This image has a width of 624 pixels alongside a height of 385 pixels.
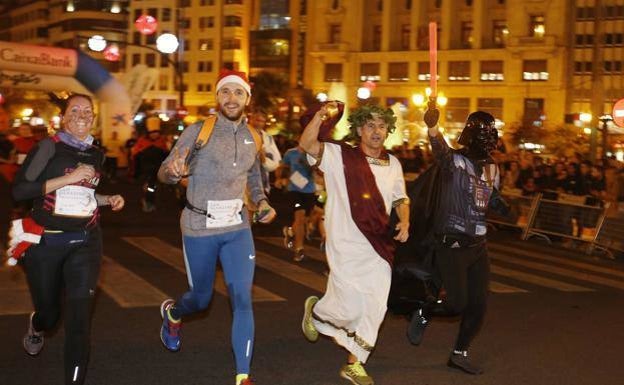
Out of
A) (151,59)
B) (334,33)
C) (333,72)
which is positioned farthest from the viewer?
(151,59)

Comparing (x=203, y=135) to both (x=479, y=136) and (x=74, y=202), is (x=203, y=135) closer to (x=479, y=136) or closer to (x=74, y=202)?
(x=74, y=202)

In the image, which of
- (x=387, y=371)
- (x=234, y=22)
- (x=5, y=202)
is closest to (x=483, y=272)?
(x=387, y=371)

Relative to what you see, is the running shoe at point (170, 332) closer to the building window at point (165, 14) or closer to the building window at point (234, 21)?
the building window at point (234, 21)

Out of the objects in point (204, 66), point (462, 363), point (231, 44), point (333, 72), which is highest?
point (231, 44)

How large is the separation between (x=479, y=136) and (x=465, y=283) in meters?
1.04

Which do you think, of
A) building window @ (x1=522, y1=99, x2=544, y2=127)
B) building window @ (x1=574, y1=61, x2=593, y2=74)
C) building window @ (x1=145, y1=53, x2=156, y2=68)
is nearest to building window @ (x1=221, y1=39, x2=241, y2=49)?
building window @ (x1=145, y1=53, x2=156, y2=68)

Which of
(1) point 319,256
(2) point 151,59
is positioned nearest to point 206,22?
(2) point 151,59

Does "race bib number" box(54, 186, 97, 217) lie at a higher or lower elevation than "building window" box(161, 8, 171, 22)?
lower

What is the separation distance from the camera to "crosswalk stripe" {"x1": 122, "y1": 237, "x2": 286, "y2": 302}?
8.87 m

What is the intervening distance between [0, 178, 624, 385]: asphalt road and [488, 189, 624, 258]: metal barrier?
407cm

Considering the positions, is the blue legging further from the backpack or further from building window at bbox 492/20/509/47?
building window at bbox 492/20/509/47

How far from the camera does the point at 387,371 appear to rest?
6188mm

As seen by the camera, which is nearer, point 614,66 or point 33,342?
point 33,342

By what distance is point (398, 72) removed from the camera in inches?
2645
